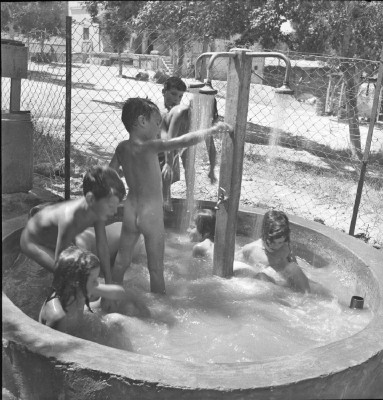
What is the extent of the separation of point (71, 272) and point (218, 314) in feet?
3.76

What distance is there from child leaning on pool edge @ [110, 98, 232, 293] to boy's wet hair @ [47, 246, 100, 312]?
0.70 m

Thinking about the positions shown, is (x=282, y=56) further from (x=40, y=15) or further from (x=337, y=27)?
(x=337, y=27)

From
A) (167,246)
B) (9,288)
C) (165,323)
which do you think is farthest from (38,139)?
(165,323)

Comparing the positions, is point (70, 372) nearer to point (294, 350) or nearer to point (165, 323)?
point (165, 323)

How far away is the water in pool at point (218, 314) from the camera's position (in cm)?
294

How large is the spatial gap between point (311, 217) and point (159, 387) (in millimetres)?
4641

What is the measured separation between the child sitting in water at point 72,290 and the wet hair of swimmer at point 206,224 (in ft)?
6.06

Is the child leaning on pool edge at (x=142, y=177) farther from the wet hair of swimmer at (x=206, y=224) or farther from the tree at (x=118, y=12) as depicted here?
the tree at (x=118, y=12)

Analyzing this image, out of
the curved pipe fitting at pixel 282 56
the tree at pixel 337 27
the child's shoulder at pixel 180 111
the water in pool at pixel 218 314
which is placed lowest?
the water in pool at pixel 218 314

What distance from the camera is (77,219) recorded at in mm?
2959

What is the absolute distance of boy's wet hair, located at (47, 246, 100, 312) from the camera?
2.59 metres

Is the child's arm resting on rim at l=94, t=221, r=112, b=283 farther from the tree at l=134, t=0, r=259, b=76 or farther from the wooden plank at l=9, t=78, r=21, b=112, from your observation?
the tree at l=134, t=0, r=259, b=76

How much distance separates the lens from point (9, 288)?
11.2ft

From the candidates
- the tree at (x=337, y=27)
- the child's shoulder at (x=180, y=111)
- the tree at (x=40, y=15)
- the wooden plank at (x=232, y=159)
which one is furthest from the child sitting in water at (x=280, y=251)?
the tree at (x=337, y=27)
